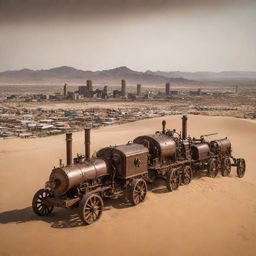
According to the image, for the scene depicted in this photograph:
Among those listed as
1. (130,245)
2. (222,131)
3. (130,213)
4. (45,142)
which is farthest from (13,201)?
(222,131)

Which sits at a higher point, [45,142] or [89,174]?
[89,174]

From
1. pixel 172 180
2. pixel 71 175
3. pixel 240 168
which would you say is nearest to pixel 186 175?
pixel 172 180

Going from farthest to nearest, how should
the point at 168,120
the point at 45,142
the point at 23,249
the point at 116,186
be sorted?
the point at 168,120, the point at 45,142, the point at 116,186, the point at 23,249

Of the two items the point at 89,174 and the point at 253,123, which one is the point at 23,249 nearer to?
the point at 89,174

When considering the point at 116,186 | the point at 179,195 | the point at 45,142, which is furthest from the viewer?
the point at 45,142

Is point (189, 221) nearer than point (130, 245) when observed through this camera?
No

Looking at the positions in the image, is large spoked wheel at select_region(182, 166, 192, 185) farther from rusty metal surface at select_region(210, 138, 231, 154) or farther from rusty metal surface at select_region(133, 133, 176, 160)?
rusty metal surface at select_region(210, 138, 231, 154)

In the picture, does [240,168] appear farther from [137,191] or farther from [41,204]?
[41,204]
